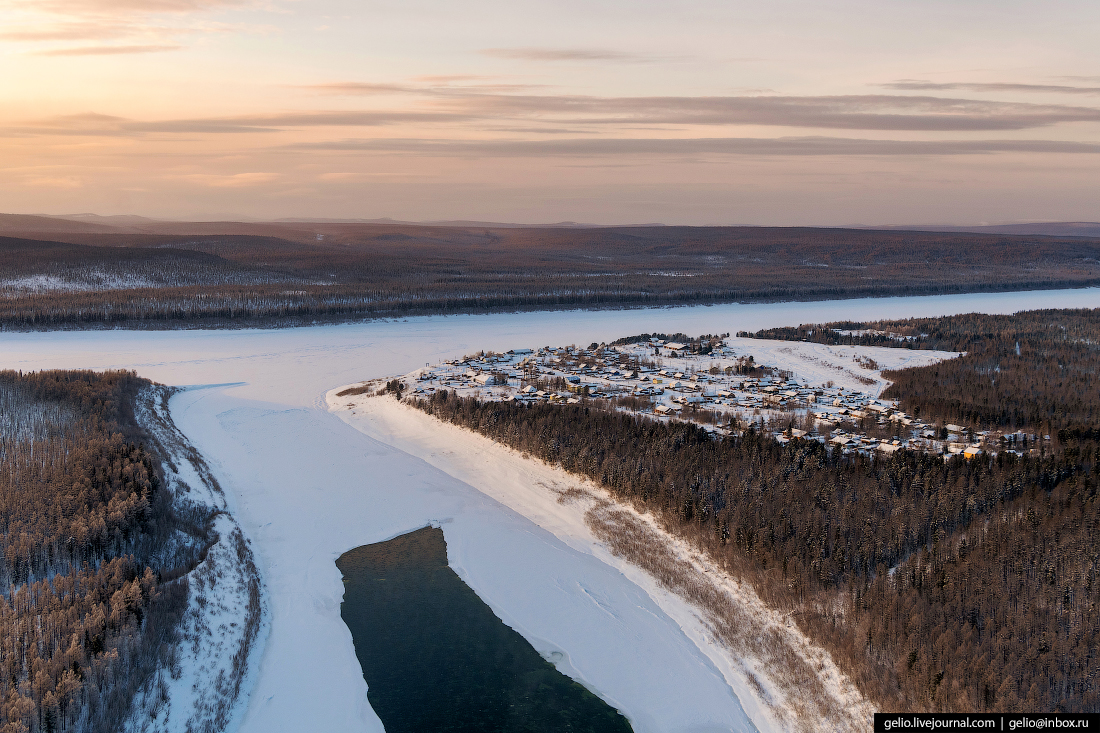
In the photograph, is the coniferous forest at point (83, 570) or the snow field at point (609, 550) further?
the snow field at point (609, 550)

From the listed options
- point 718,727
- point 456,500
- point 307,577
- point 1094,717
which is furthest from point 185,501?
point 1094,717

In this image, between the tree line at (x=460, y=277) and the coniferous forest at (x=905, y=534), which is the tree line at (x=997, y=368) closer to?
the coniferous forest at (x=905, y=534)

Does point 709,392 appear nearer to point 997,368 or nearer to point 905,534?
point 997,368

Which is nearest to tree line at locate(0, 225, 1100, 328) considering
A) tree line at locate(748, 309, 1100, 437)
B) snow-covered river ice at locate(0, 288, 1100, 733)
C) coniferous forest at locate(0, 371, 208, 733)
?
snow-covered river ice at locate(0, 288, 1100, 733)

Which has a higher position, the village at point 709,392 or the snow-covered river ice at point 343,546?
the village at point 709,392

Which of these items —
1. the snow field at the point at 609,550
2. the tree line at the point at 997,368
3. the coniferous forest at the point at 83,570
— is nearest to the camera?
the coniferous forest at the point at 83,570

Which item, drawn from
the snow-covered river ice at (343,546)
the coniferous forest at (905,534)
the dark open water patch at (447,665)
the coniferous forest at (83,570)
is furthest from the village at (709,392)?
the coniferous forest at (83,570)

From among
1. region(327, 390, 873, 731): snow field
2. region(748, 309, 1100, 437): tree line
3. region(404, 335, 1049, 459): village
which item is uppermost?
region(748, 309, 1100, 437): tree line

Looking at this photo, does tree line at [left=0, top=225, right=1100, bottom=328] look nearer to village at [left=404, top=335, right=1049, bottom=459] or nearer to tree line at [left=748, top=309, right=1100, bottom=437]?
village at [left=404, top=335, right=1049, bottom=459]
